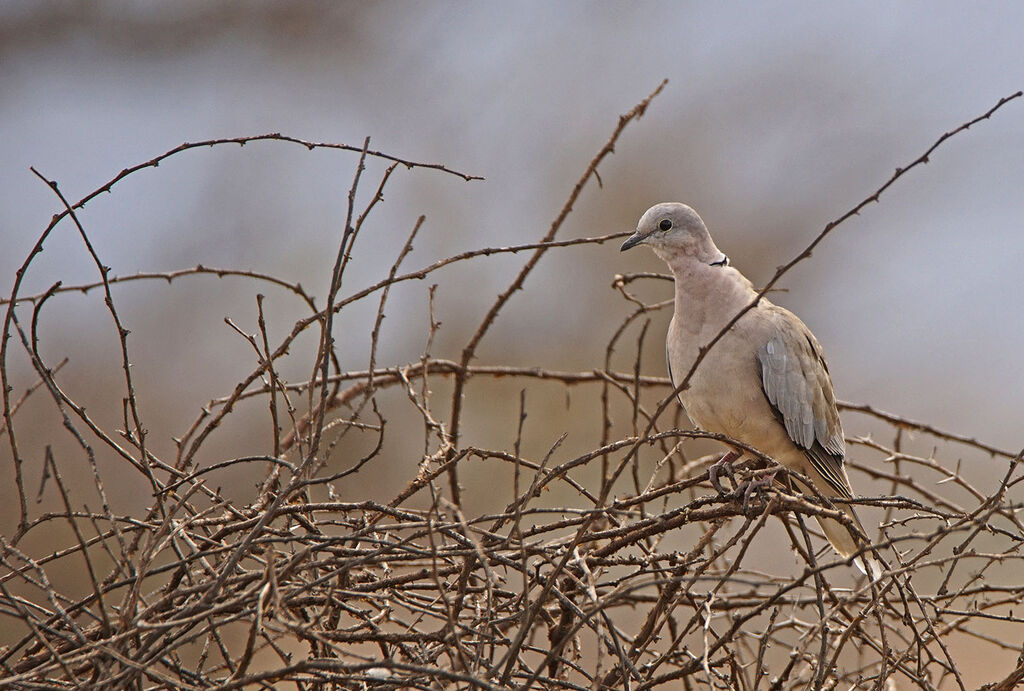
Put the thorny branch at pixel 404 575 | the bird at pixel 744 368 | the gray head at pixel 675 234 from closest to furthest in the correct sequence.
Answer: the thorny branch at pixel 404 575
the bird at pixel 744 368
the gray head at pixel 675 234

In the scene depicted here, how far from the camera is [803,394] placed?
3.27 meters

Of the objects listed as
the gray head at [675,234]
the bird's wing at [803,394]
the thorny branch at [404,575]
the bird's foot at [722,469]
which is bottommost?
the thorny branch at [404,575]

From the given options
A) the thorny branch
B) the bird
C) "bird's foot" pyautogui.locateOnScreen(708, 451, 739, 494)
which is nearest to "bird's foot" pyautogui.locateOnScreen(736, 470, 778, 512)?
the thorny branch

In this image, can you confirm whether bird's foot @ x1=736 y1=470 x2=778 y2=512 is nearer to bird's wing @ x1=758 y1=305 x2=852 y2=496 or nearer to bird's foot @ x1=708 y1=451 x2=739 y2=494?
bird's foot @ x1=708 y1=451 x2=739 y2=494

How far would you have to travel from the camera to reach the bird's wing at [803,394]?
3.21 meters

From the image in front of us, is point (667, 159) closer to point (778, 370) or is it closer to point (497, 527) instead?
point (778, 370)

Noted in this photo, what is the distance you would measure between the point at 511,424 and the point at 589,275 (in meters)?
3.47

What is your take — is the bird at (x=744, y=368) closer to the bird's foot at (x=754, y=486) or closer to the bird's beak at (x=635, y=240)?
the bird's beak at (x=635, y=240)

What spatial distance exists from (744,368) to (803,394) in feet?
0.85

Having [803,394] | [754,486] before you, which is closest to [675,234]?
[803,394]

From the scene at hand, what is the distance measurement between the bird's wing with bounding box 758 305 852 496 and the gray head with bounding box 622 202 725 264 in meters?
0.32

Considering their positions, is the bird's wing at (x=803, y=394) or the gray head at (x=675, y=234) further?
the gray head at (x=675, y=234)

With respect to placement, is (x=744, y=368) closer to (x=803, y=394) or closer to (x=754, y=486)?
(x=803, y=394)

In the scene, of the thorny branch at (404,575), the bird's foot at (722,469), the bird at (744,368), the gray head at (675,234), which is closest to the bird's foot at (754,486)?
the thorny branch at (404,575)
